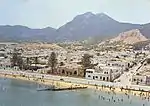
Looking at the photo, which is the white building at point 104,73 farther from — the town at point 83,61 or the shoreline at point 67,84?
the shoreline at point 67,84

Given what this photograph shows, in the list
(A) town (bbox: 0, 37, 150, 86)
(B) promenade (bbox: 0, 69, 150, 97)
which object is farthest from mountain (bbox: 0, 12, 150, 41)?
(B) promenade (bbox: 0, 69, 150, 97)

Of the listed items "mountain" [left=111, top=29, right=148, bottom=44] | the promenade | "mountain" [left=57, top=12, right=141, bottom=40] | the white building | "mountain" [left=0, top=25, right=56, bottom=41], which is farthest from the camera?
"mountain" [left=0, top=25, right=56, bottom=41]

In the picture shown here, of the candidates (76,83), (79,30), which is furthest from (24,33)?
(76,83)

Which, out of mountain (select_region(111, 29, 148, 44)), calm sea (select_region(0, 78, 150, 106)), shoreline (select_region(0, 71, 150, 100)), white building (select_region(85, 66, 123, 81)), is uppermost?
mountain (select_region(111, 29, 148, 44))

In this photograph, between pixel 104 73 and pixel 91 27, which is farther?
pixel 91 27

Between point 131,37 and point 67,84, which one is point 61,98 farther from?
point 131,37

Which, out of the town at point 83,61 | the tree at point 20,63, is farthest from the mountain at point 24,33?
the tree at point 20,63

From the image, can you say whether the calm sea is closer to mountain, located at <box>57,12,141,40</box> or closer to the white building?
the white building
